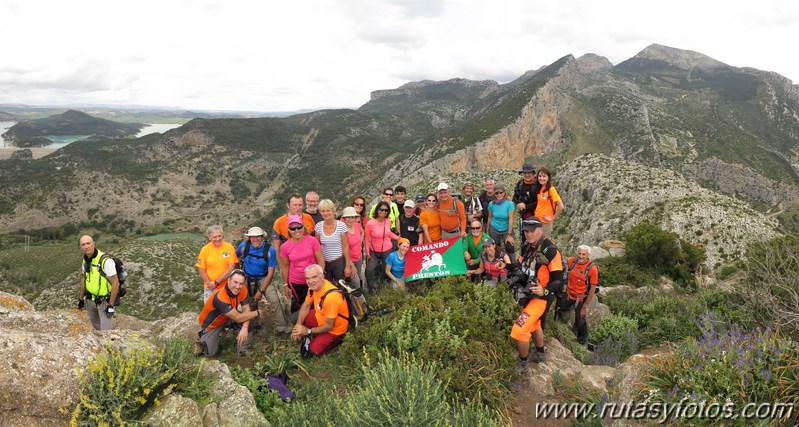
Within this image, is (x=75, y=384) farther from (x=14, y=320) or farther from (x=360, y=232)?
(x=360, y=232)

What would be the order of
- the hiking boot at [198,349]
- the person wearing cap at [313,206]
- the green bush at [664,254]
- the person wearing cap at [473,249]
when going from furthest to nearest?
the green bush at [664,254] < the person wearing cap at [313,206] < the person wearing cap at [473,249] < the hiking boot at [198,349]

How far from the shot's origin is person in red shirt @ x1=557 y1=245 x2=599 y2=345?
720 cm

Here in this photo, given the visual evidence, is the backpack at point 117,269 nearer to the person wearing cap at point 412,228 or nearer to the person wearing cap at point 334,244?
the person wearing cap at point 334,244

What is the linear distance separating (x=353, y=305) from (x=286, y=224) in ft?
7.51

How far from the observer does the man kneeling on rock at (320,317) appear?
219 inches

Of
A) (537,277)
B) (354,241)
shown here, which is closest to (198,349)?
(354,241)

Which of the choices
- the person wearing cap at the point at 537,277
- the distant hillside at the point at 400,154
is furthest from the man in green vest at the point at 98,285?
the distant hillside at the point at 400,154

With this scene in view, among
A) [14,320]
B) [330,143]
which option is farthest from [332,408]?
[330,143]

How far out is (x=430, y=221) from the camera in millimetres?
8219

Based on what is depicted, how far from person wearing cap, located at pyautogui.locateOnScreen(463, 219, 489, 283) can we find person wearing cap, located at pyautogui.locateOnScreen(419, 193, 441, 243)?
0.97 meters

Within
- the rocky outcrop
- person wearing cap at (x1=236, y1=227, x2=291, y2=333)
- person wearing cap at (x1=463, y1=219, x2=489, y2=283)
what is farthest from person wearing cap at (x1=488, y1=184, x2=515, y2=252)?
the rocky outcrop

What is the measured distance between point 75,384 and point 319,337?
122 inches

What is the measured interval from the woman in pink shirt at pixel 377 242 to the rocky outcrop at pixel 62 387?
3741 mm

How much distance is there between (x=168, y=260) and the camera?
3791 cm
